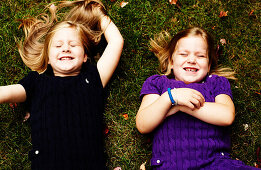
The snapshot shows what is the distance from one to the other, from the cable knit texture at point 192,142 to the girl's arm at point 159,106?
108 millimetres

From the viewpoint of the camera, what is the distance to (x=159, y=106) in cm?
284

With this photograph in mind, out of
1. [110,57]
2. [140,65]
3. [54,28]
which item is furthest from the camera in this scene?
[140,65]

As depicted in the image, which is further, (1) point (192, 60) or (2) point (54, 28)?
(2) point (54, 28)

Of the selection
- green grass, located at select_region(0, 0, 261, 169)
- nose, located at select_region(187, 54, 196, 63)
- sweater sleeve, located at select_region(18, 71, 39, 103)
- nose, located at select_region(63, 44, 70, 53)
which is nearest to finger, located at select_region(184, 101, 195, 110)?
nose, located at select_region(187, 54, 196, 63)

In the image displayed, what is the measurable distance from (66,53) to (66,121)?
34.5 inches

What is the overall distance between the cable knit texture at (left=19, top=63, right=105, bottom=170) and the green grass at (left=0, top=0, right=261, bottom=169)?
1.59 feet

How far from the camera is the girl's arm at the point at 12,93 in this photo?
292cm

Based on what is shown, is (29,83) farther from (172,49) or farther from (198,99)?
(198,99)

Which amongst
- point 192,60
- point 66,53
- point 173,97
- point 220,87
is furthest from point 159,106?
point 66,53

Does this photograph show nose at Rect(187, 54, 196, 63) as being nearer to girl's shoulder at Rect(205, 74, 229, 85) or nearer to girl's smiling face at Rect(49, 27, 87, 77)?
girl's shoulder at Rect(205, 74, 229, 85)

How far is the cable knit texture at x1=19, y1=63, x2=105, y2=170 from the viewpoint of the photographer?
289cm

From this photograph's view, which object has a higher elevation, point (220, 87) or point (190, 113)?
point (220, 87)

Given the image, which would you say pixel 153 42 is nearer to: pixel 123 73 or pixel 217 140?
pixel 123 73

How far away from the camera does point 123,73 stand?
149 inches
